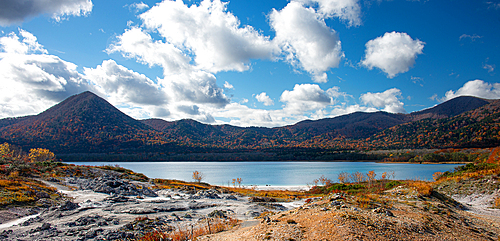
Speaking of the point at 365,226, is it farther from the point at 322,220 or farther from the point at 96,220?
the point at 96,220

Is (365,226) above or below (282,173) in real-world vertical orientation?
above

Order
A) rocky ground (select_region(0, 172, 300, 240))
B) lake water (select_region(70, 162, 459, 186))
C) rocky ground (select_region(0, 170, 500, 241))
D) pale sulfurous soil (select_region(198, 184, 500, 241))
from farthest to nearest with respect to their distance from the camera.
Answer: lake water (select_region(70, 162, 459, 186)) → rocky ground (select_region(0, 172, 300, 240)) → rocky ground (select_region(0, 170, 500, 241)) → pale sulfurous soil (select_region(198, 184, 500, 241))

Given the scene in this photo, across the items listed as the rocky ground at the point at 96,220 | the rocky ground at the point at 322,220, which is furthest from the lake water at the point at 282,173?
the rocky ground at the point at 96,220

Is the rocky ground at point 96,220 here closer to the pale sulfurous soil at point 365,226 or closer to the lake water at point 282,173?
the pale sulfurous soil at point 365,226

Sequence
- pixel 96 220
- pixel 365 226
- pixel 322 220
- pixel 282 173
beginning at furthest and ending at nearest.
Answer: pixel 282 173 → pixel 96 220 → pixel 322 220 → pixel 365 226

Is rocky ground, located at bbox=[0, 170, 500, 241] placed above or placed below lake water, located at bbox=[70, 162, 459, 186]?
above

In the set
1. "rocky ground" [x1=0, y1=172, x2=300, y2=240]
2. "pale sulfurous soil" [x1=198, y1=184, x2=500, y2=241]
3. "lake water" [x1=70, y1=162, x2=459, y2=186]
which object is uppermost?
"pale sulfurous soil" [x1=198, y1=184, x2=500, y2=241]

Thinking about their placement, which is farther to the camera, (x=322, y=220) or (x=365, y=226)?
(x=322, y=220)

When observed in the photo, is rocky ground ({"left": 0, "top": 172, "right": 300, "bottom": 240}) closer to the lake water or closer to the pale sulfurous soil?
the pale sulfurous soil

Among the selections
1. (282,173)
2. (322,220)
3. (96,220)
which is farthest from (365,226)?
(282,173)

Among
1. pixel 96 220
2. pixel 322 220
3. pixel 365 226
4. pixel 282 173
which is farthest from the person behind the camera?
pixel 282 173

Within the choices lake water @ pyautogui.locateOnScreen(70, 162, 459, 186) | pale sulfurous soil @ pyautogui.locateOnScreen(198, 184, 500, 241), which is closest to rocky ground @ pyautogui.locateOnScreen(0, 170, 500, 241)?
pale sulfurous soil @ pyautogui.locateOnScreen(198, 184, 500, 241)

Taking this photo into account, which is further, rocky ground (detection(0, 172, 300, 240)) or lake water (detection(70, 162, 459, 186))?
lake water (detection(70, 162, 459, 186))

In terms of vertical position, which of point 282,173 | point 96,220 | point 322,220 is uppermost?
point 322,220
